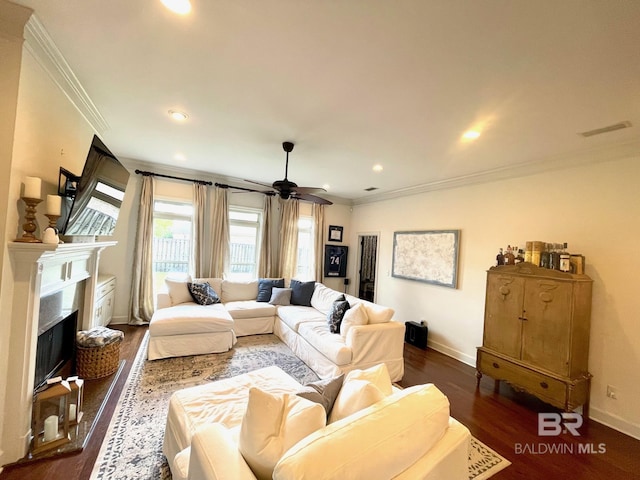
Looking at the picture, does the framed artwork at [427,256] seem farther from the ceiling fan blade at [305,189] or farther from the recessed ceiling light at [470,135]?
the ceiling fan blade at [305,189]

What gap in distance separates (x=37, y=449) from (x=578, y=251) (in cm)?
503

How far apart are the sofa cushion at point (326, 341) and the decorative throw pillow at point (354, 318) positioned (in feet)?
0.47

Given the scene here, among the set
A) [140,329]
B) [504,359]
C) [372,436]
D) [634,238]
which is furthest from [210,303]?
[634,238]

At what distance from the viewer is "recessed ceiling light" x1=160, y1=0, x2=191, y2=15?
1.37m

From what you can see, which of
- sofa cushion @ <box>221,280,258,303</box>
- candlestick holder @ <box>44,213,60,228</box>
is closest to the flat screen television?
candlestick holder @ <box>44,213,60,228</box>

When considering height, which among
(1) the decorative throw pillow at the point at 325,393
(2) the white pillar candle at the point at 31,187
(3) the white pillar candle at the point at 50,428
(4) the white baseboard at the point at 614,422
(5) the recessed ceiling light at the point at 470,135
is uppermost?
(5) the recessed ceiling light at the point at 470,135

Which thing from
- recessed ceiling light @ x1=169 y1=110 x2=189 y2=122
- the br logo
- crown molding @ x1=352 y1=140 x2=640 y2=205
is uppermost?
recessed ceiling light @ x1=169 y1=110 x2=189 y2=122

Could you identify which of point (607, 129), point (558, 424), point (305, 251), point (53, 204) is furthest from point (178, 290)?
point (607, 129)

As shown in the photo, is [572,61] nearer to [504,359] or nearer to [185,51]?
[185,51]

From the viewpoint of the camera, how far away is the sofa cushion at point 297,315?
3812mm

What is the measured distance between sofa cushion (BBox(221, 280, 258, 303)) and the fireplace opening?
6.45 ft

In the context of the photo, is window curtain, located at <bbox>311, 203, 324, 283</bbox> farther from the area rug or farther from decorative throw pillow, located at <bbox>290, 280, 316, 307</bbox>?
the area rug

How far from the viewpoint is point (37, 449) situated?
1.84m


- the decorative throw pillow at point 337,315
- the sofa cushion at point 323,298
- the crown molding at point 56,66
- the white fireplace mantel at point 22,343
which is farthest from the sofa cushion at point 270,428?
the sofa cushion at point 323,298
